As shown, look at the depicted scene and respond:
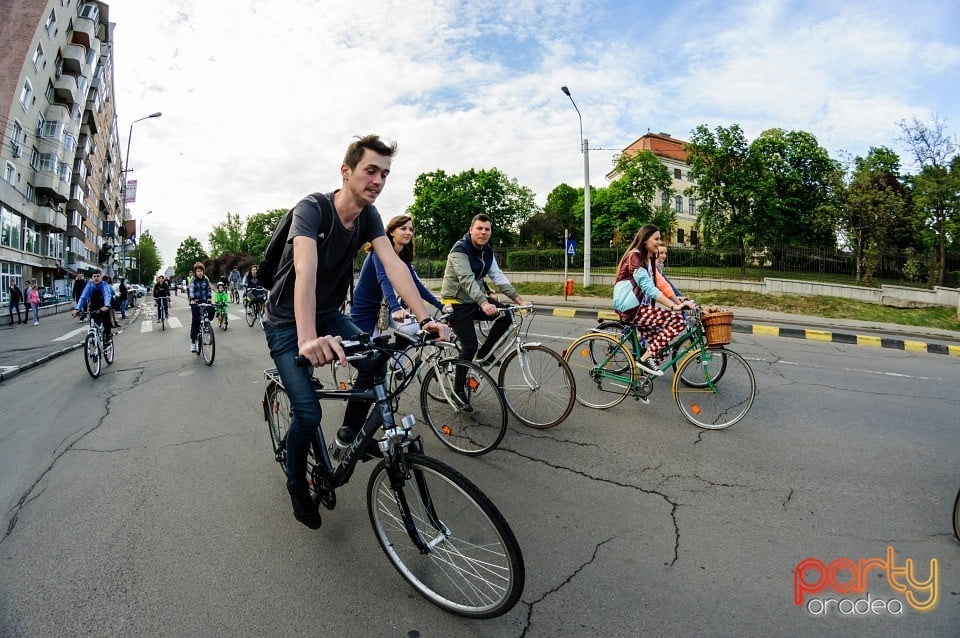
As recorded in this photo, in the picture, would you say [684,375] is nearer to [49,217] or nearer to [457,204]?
[49,217]

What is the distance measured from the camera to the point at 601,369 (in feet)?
17.7

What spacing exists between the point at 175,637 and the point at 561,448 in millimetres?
2929

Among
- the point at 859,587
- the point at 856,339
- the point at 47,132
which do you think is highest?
the point at 47,132

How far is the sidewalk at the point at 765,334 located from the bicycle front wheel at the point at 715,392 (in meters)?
9.24

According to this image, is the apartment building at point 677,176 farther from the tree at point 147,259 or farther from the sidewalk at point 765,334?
the tree at point 147,259

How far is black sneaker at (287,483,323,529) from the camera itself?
9.02ft

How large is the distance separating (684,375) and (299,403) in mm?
3811

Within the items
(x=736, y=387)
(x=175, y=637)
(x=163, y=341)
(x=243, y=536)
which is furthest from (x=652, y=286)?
(x=163, y=341)

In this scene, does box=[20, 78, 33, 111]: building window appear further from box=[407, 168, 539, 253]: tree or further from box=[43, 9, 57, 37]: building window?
box=[407, 168, 539, 253]: tree

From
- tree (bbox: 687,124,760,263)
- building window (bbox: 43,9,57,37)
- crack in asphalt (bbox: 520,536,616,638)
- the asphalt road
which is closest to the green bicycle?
the asphalt road

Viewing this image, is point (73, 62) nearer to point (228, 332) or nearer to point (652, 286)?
point (228, 332)

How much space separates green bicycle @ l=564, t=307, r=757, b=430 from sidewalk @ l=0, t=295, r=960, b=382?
9.16 m

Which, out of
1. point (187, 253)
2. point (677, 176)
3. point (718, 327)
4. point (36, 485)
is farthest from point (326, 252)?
point (187, 253)

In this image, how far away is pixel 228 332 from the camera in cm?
1341
